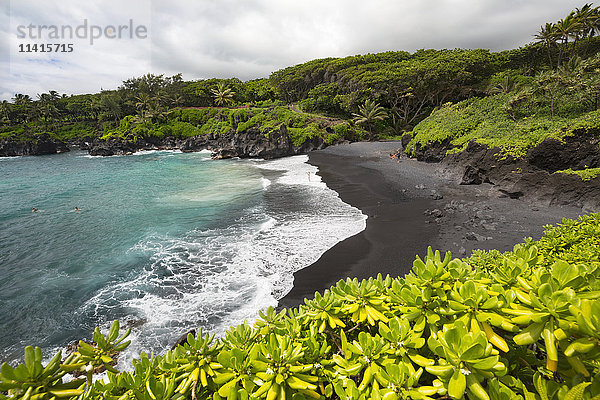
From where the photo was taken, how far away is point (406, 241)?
10.6 metres

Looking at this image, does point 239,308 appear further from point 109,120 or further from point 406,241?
point 109,120

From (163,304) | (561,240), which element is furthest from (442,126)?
(163,304)

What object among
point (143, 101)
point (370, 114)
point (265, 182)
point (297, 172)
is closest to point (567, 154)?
point (297, 172)

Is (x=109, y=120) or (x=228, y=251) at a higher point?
(x=109, y=120)

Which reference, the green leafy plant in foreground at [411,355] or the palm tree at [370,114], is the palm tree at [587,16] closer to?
the palm tree at [370,114]

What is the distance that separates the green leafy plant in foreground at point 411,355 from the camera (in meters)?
1.23

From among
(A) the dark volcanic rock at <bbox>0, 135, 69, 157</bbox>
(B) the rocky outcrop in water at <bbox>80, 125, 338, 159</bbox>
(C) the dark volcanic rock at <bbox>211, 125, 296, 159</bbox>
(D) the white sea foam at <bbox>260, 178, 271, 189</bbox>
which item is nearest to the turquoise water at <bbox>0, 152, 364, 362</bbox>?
(D) the white sea foam at <bbox>260, 178, 271, 189</bbox>

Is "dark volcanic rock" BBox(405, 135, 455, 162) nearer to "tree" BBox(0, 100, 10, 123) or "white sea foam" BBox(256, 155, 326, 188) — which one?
"white sea foam" BBox(256, 155, 326, 188)

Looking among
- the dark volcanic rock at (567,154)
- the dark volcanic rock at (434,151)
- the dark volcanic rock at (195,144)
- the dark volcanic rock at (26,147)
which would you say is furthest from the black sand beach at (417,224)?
the dark volcanic rock at (26,147)

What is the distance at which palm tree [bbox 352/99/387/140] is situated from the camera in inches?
1596

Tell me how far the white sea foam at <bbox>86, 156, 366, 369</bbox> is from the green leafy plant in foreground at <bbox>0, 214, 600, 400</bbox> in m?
6.03

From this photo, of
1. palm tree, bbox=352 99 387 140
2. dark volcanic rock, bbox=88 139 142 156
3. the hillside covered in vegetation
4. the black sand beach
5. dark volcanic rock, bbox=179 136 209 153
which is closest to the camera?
the black sand beach

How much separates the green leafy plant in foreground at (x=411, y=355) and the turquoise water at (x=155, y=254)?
20.2 feet

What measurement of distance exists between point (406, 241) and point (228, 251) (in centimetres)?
808
